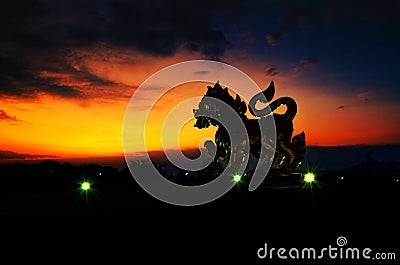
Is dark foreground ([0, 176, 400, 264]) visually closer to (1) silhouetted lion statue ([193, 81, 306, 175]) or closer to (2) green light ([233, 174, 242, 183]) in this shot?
(2) green light ([233, 174, 242, 183])

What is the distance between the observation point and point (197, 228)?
30.7ft

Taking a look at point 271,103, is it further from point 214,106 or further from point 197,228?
point 197,228

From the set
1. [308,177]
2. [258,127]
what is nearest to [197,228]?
[258,127]

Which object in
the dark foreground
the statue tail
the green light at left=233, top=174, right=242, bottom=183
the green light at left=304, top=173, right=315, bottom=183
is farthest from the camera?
the green light at left=304, top=173, right=315, bottom=183

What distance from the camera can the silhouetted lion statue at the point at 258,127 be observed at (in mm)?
18016

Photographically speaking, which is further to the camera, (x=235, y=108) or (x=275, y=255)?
(x=235, y=108)

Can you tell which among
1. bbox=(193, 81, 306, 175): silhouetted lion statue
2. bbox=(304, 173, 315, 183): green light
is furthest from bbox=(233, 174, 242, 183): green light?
bbox=(304, 173, 315, 183): green light

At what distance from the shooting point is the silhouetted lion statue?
18016mm

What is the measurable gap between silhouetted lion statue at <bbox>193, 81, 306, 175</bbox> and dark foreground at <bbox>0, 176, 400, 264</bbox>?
3.84 meters

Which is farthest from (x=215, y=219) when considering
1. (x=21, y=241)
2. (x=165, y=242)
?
(x=21, y=241)

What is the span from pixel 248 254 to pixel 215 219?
156 inches

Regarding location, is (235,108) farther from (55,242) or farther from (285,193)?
(55,242)

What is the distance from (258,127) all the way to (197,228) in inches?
384

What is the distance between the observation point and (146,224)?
10.0m
